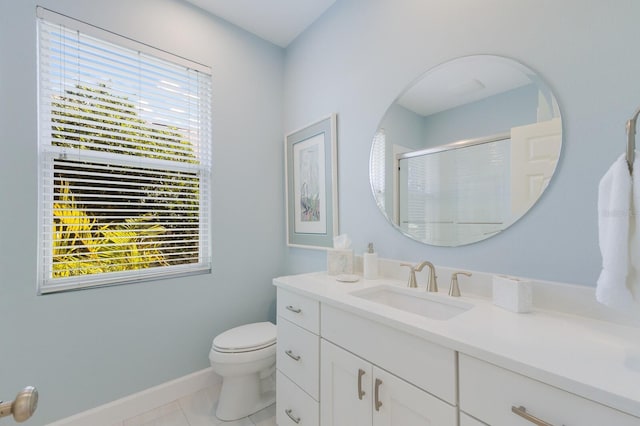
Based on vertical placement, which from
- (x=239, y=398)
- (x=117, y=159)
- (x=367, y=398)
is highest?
(x=117, y=159)

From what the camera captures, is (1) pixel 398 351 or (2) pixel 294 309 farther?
(2) pixel 294 309

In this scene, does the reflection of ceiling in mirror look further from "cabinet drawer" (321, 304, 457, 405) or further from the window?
the window

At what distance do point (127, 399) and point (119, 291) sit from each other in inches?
25.5

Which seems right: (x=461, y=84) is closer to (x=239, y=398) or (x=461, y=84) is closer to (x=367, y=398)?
(x=367, y=398)

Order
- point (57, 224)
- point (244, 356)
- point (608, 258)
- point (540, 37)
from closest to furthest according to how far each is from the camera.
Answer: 1. point (608, 258)
2. point (540, 37)
3. point (57, 224)
4. point (244, 356)

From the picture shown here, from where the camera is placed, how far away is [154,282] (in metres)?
1.74

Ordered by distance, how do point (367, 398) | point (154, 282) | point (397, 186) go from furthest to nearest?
point (154, 282), point (397, 186), point (367, 398)

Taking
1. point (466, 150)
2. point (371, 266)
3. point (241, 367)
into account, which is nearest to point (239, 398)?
point (241, 367)

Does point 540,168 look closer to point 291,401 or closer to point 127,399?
point 291,401

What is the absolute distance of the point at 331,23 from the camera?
6.16 ft

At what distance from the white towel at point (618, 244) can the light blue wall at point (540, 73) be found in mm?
276

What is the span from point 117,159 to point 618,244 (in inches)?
87.5

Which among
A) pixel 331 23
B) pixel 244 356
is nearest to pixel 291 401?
pixel 244 356

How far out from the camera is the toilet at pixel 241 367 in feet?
5.14
